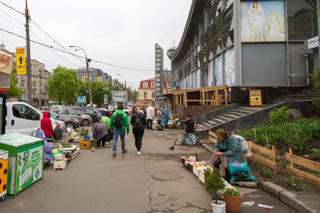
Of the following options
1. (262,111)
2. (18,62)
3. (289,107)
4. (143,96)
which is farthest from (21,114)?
(143,96)

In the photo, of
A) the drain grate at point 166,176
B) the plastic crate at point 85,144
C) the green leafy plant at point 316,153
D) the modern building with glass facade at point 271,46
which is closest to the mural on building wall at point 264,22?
the modern building with glass facade at point 271,46

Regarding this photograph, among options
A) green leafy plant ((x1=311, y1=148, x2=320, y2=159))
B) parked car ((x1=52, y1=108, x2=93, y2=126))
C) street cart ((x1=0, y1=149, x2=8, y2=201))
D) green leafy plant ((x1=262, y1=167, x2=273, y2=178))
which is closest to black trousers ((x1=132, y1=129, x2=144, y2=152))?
green leafy plant ((x1=262, y1=167, x2=273, y2=178))

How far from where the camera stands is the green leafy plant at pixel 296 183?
500 centimetres

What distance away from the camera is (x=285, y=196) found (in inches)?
183

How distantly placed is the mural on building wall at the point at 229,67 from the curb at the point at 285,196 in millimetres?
11833

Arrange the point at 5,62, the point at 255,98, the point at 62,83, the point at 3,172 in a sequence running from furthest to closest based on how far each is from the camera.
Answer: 1. the point at 62,83
2. the point at 255,98
3. the point at 5,62
4. the point at 3,172

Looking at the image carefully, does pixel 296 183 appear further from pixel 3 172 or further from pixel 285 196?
pixel 3 172

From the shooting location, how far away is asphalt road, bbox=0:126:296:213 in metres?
4.40

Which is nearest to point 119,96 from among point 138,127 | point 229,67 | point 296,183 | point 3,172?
point 229,67

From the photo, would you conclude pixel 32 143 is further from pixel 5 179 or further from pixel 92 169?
pixel 92 169

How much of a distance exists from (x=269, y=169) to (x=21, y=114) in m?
10.0

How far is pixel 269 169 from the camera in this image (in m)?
6.23

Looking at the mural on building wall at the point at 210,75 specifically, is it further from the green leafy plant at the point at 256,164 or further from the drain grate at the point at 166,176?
the drain grate at the point at 166,176

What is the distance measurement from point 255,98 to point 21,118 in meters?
12.3
